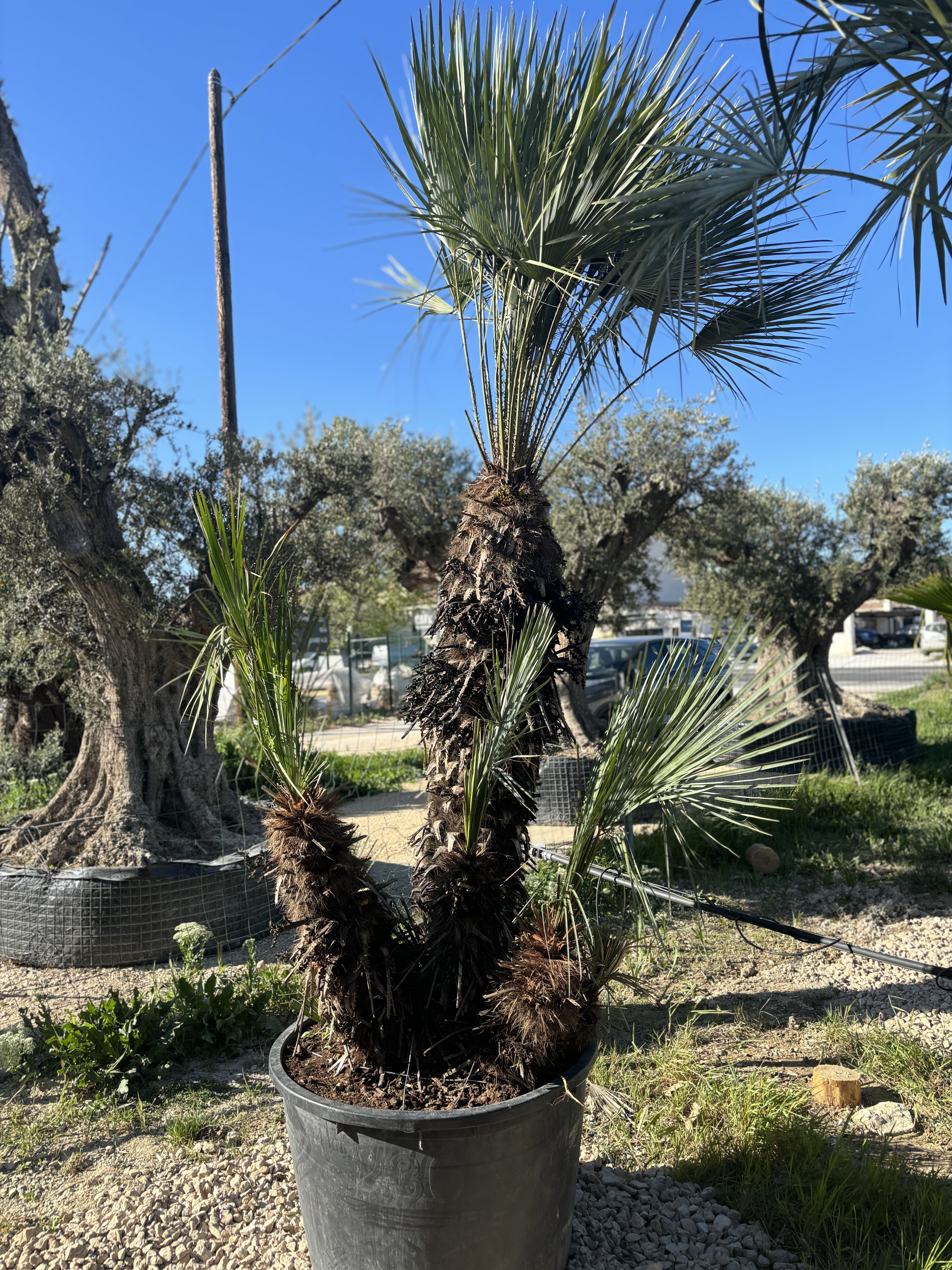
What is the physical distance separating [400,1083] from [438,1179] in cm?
31

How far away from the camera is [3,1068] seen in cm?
343

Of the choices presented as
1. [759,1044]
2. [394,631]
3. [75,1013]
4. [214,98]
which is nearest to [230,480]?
[75,1013]

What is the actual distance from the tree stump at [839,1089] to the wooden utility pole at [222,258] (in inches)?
245

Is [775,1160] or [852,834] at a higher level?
[852,834]

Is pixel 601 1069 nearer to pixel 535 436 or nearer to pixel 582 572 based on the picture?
pixel 535 436

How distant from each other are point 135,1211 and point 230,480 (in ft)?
14.5

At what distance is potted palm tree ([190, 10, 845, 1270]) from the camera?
6.61ft

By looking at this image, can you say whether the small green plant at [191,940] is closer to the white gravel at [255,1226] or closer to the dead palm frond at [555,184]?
the white gravel at [255,1226]

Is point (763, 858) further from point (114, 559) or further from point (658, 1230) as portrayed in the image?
point (114, 559)

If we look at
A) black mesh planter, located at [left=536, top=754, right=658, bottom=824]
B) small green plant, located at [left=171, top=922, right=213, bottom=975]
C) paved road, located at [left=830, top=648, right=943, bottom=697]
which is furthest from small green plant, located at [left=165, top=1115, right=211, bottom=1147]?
paved road, located at [left=830, top=648, right=943, bottom=697]

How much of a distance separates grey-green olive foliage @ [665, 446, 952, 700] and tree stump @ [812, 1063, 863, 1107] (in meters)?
6.80

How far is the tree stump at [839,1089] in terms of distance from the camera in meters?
3.14

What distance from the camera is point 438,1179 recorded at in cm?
196

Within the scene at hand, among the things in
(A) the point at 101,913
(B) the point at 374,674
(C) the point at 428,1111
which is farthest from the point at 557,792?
(B) the point at 374,674
